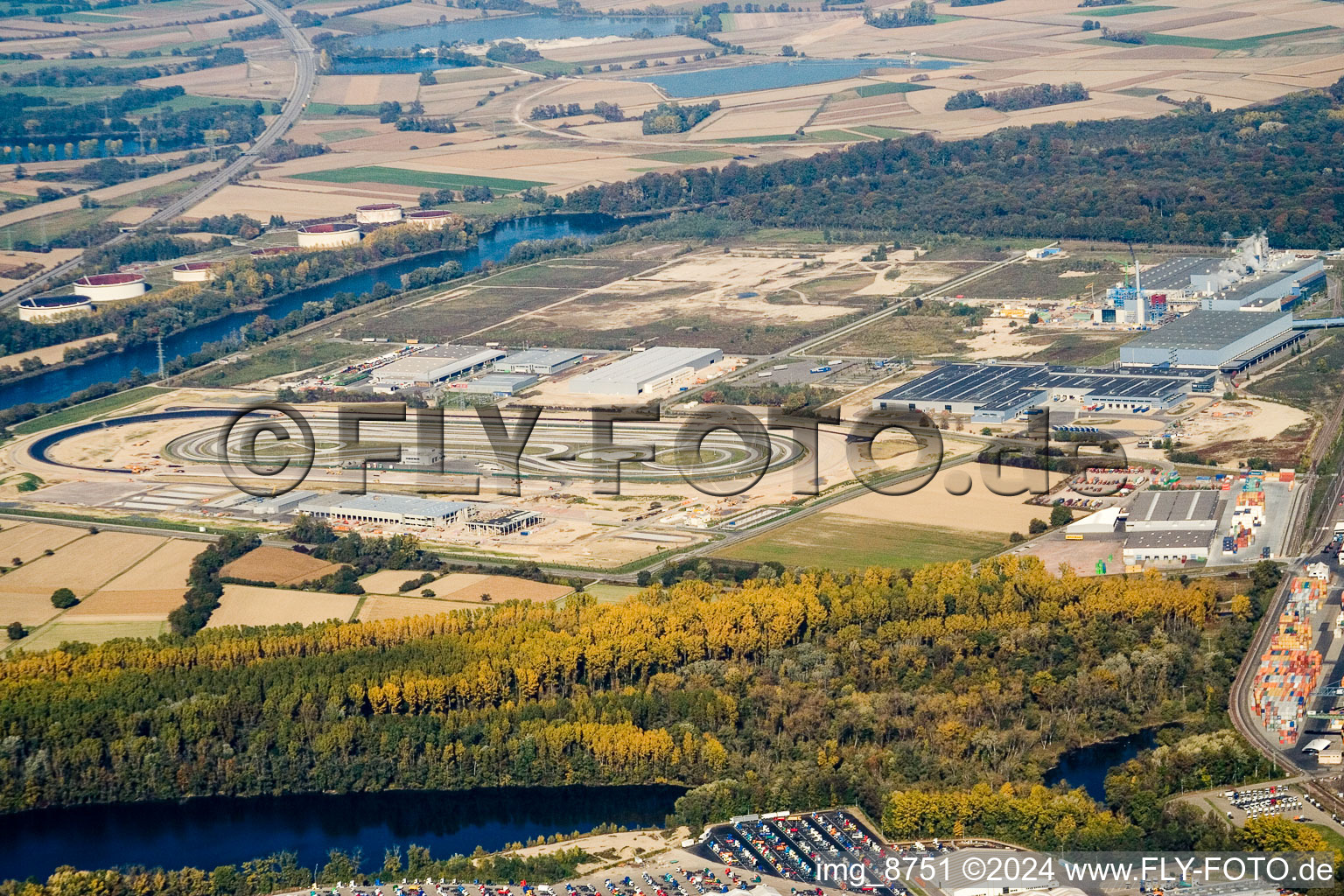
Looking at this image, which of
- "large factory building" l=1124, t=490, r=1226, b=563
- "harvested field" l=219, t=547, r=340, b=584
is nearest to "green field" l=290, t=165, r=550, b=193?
"harvested field" l=219, t=547, r=340, b=584

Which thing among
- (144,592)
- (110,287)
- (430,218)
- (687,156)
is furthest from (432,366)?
(687,156)

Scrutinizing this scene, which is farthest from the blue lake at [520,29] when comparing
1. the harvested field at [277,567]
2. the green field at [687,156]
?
the harvested field at [277,567]

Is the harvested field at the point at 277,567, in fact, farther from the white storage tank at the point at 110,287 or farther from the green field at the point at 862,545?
the white storage tank at the point at 110,287

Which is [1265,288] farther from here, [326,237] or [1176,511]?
[326,237]

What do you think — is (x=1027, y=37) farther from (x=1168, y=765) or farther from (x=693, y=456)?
(x=1168, y=765)

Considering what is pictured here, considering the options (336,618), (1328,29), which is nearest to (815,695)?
(336,618)

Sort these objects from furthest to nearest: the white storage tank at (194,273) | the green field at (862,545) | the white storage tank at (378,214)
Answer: the white storage tank at (378,214), the white storage tank at (194,273), the green field at (862,545)
